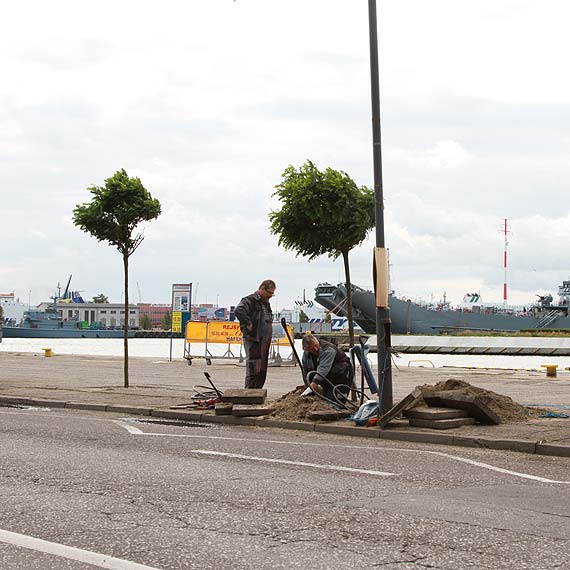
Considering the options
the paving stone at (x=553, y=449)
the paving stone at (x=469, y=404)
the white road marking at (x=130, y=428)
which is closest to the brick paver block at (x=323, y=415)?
the paving stone at (x=469, y=404)

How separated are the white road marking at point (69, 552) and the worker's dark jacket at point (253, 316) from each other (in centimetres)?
901

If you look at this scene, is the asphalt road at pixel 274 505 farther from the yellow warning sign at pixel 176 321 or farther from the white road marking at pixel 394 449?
the yellow warning sign at pixel 176 321

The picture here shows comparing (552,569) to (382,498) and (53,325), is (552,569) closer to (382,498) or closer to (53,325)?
(382,498)

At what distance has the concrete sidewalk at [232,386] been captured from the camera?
460 inches

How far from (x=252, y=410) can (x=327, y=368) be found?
4.15ft

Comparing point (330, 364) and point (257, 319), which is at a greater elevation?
point (257, 319)

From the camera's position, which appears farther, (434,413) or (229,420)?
(229,420)

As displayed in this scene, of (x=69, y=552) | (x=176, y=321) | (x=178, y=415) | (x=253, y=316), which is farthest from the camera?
(x=176, y=321)

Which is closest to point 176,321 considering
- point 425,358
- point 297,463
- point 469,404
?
point 469,404

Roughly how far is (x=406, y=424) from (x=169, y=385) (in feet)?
33.3

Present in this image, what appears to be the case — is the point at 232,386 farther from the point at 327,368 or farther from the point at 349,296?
the point at 327,368

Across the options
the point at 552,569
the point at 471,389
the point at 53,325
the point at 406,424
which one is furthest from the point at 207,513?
the point at 53,325

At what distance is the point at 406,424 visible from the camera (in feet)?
41.7

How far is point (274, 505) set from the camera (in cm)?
718
